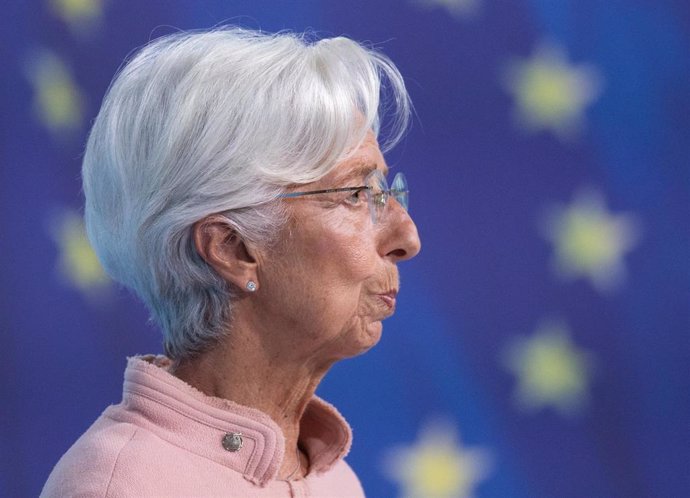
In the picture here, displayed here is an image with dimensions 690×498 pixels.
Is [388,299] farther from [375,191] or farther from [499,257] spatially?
[499,257]

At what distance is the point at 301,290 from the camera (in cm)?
144

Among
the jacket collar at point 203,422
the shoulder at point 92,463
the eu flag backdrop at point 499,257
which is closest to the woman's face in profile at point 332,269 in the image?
the jacket collar at point 203,422

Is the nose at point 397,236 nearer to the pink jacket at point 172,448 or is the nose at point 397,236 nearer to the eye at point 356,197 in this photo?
the eye at point 356,197

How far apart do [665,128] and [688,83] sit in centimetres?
10

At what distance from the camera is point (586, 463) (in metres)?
2.09

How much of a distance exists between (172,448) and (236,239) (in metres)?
→ 0.31

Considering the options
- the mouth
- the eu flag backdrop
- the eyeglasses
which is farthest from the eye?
the eu flag backdrop

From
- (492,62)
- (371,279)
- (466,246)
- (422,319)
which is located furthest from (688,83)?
(371,279)

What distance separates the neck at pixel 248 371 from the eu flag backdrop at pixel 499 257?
604mm

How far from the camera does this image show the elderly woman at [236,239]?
141 cm

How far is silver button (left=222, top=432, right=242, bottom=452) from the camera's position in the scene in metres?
1.42

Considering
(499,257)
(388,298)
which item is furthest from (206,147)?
(499,257)

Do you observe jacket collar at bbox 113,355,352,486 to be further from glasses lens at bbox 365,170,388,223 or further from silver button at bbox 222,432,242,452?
glasses lens at bbox 365,170,388,223

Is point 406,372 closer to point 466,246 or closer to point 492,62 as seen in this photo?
point 466,246
